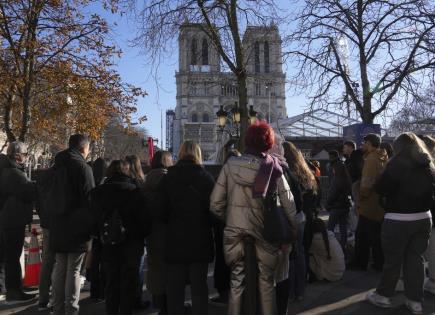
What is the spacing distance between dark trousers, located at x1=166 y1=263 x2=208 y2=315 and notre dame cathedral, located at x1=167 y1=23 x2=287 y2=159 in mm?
8691

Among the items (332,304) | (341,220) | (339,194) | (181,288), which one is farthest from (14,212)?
(341,220)

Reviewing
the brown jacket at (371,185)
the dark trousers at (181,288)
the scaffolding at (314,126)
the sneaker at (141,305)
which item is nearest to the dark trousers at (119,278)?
the dark trousers at (181,288)

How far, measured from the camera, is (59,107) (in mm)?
12492

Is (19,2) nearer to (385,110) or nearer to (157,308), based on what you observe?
(157,308)

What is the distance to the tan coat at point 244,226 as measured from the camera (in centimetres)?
377

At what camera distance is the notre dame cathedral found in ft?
41.2

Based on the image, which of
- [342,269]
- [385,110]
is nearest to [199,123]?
[385,110]

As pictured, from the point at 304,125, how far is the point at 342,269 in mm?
23876

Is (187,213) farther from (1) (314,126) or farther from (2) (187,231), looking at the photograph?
(1) (314,126)

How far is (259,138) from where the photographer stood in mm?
3896

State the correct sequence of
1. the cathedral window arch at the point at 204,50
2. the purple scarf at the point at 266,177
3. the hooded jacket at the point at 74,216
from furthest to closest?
the cathedral window arch at the point at 204,50, the hooded jacket at the point at 74,216, the purple scarf at the point at 266,177

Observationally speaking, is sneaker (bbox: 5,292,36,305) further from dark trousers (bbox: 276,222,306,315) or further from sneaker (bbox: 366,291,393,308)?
sneaker (bbox: 366,291,393,308)

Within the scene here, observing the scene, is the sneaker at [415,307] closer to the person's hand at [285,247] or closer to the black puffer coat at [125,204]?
the person's hand at [285,247]

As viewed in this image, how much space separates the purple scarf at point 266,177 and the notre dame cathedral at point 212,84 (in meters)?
8.62
